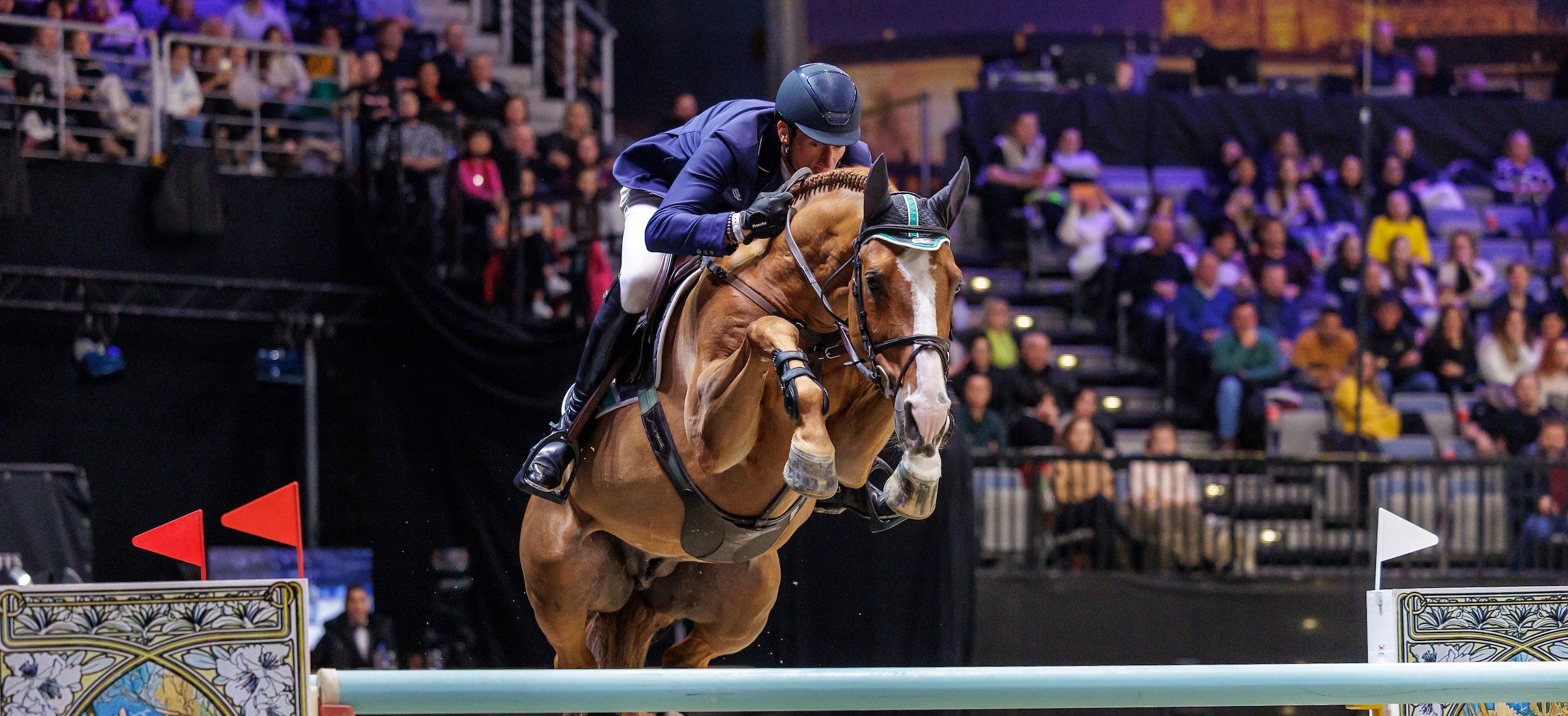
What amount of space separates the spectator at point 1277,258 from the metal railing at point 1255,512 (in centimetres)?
251

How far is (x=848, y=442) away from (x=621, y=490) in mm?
812

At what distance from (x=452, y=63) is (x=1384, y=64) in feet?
25.8

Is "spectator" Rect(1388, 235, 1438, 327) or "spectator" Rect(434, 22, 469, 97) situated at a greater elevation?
"spectator" Rect(434, 22, 469, 97)

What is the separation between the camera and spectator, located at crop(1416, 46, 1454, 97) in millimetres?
13992

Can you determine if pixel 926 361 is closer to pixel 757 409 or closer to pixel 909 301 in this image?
pixel 909 301

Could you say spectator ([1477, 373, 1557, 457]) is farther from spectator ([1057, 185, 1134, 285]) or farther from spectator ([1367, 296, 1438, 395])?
spectator ([1057, 185, 1134, 285])

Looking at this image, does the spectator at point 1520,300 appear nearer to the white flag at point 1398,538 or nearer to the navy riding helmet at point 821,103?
the white flag at point 1398,538

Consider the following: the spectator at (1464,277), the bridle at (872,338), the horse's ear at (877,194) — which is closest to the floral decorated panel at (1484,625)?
the bridle at (872,338)

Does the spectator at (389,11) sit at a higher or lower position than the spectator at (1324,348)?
higher

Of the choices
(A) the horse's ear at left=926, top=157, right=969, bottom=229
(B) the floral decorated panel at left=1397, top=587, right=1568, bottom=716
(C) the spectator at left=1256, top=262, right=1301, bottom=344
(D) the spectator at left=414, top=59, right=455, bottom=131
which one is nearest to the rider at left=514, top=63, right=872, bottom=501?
(A) the horse's ear at left=926, top=157, right=969, bottom=229

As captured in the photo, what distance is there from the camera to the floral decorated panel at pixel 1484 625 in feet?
12.5

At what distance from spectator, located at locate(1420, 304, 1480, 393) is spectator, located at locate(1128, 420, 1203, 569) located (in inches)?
122

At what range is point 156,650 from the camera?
3.21 metres

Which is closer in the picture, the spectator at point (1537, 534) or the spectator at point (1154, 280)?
the spectator at point (1537, 534)
